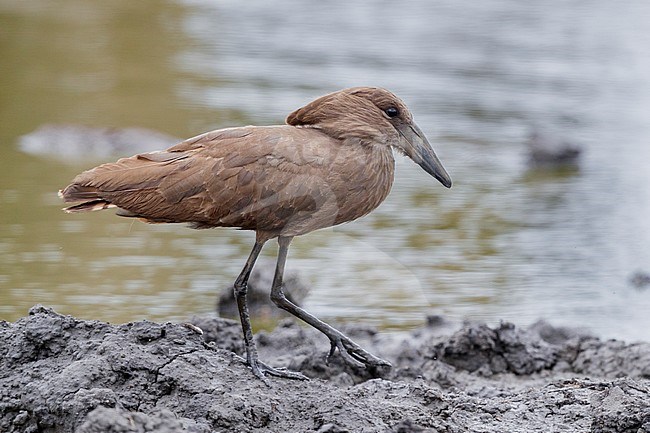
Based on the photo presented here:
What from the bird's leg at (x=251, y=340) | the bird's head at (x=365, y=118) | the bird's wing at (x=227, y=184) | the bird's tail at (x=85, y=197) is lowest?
the bird's leg at (x=251, y=340)

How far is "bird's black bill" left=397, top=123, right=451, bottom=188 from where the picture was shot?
5.17m

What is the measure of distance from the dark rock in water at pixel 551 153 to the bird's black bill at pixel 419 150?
6.91 m

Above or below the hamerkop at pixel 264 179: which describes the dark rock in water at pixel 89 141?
below

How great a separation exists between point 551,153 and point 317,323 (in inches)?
291

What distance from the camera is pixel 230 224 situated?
491cm

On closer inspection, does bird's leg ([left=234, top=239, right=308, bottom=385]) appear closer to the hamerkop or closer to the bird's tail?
the hamerkop

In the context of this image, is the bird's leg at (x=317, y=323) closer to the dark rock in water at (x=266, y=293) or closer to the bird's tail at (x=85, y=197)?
the bird's tail at (x=85, y=197)

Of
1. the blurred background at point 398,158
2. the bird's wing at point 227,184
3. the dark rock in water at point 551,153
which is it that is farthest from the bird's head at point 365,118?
the dark rock in water at point 551,153

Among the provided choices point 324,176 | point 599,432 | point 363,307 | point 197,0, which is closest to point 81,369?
point 324,176

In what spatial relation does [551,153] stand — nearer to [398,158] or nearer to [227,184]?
[398,158]

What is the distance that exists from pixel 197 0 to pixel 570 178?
1037 centimetres

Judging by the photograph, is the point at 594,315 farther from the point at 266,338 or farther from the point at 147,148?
the point at 147,148

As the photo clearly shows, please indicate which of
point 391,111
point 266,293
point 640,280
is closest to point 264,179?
point 391,111

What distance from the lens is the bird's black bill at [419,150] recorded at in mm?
5168
